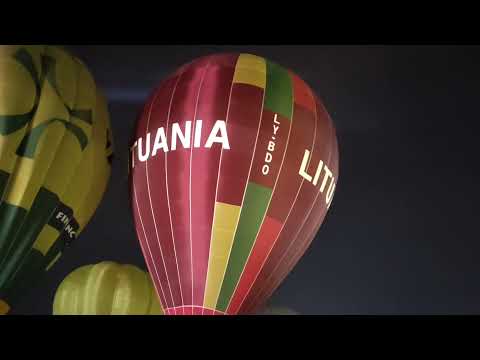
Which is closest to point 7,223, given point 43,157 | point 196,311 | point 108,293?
point 43,157

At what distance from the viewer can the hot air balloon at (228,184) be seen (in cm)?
256

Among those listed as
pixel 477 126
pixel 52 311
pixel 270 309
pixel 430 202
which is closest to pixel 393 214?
pixel 430 202

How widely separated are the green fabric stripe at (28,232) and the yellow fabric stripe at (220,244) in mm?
515

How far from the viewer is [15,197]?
8.72 feet

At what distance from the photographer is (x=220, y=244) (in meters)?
2.56

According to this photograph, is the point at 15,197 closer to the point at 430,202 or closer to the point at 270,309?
the point at 270,309

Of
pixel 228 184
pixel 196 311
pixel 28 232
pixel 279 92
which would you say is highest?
pixel 279 92

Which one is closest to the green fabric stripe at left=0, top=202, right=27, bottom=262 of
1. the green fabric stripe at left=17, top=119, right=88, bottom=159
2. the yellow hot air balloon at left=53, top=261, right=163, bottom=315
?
the green fabric stripe at left=17, top=119, right=88, bottom=159

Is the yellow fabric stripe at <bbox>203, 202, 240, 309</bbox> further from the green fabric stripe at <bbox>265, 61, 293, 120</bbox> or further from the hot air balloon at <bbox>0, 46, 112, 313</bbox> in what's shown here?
the hot air balloon at <bbox>0, 46, 112, 313</bbox>

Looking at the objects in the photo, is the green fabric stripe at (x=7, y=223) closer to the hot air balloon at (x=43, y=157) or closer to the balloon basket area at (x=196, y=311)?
the hot air balloon at (x=43, y=157)

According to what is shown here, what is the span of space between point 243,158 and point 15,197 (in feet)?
2.11

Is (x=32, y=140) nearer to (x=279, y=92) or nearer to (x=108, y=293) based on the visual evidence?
(x=108, y=293)

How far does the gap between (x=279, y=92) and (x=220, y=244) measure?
1.57 ft

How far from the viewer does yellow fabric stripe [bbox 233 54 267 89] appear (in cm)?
272
